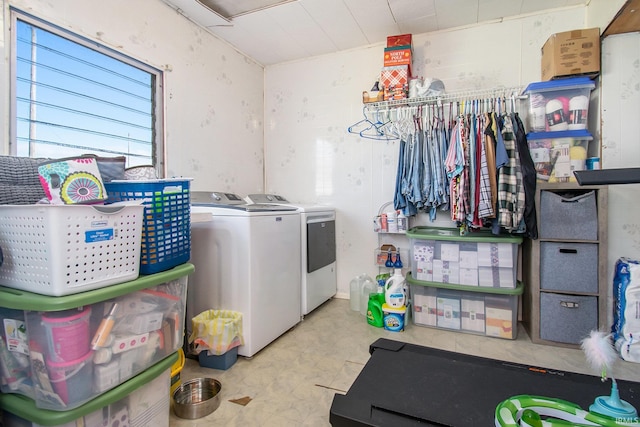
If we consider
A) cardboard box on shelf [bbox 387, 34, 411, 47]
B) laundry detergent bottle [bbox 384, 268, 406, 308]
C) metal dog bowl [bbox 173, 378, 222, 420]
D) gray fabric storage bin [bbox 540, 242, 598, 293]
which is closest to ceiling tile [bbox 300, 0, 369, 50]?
cardboard box on shelf [bbox 387, 34, 411, 47]

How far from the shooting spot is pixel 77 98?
185 cm

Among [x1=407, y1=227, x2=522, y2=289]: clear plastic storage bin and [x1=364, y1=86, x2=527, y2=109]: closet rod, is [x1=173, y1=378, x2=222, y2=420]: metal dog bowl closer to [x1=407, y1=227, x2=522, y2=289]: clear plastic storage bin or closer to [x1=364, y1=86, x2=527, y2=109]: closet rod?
[x1=407, y1=227, x2=522, y2=289]: clear plastic storage bin

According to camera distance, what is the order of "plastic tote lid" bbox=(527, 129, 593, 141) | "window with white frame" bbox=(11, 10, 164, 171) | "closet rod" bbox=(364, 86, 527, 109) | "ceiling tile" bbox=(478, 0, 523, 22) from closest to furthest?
"window with white frame" bbox=(11, 10, 164, 171) < "plastic tote lid" bbox=(527, 129, 593, 141) < "ceiling tile" bbox=(478, 0, 523, 22) < "closet rod" bbox=(364, 86, 527, 109)

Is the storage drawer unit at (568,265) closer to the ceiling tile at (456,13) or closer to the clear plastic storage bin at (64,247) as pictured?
the ceiling tile at (456,13)

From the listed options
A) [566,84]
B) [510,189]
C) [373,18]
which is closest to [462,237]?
[510,189]

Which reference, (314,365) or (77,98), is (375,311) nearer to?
(314,365)

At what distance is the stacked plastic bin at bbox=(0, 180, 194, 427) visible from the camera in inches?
35.7

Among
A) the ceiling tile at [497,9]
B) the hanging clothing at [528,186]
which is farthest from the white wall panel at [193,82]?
the hanging clothing at [528,186]

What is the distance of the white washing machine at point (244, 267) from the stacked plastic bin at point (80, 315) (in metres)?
0.73

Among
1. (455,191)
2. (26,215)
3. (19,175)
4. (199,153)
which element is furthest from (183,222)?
(455,191)

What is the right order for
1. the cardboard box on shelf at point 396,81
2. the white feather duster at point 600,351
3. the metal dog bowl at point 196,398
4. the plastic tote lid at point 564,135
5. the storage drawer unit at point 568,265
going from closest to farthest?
the white feather duster at point 600,351 → the metal dog bowl at point 196,398 → the storage drawer unit at point 568,265 → the plastic tote lid at point 564,135 → the cardboard box on shelf at point 396,81

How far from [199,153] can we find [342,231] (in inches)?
59.6

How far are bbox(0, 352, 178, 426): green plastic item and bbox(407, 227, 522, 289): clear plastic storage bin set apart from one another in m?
1.92

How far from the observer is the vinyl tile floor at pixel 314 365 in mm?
1452
